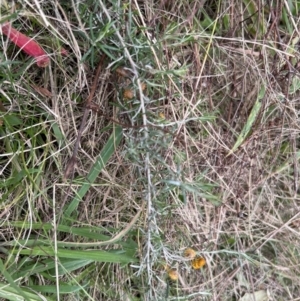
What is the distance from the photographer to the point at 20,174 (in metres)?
0.95

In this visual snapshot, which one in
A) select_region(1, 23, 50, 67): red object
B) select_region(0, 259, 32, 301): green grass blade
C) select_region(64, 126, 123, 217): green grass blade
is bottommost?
select_region(0, 259, 32, 301): green grass blade

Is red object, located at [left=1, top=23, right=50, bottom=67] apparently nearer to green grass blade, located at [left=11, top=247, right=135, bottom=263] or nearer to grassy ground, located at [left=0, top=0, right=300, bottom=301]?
grassy ground, located at [left=0, top=0, right=300, bottom=301]

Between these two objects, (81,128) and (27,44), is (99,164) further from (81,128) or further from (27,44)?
(27,44)

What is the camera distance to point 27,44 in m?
0.90

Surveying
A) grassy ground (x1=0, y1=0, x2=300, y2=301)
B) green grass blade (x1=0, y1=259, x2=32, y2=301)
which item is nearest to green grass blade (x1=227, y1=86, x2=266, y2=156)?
grassy ground (x1=0, y1=0, x2=300, y2=301)

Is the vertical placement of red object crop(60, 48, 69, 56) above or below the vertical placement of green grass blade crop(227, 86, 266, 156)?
above

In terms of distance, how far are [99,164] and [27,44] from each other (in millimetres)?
279

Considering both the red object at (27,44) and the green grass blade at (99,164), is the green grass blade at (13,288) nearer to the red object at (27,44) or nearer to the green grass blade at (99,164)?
the green grass blade at (99,164)

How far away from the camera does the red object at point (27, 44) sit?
0.87 metres

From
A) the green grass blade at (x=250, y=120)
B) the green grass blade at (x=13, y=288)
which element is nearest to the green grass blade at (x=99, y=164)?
the green grass blade at (x=13, y=288)

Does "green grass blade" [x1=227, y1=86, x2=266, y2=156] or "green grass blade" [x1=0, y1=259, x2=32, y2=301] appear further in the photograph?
"green grass blade" [x1=227, y1=86, x2=266, y2=156]

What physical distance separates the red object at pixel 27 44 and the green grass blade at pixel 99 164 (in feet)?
0.66

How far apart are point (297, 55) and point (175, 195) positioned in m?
0.42

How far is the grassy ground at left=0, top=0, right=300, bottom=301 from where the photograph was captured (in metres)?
0.91
